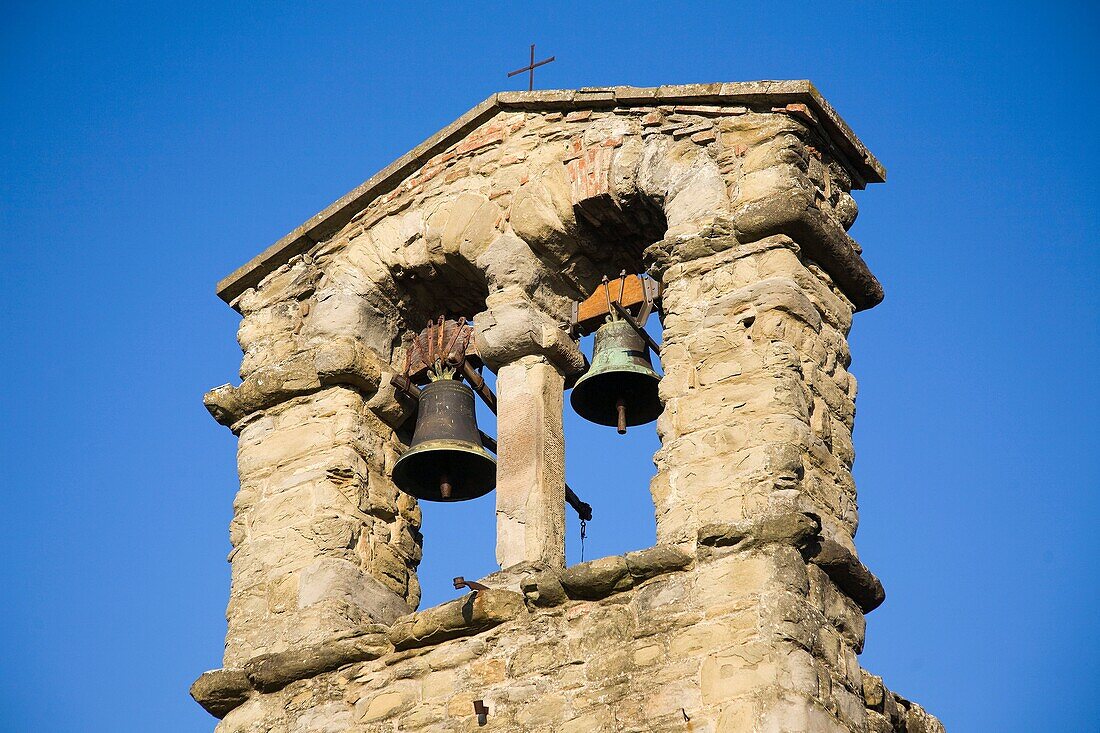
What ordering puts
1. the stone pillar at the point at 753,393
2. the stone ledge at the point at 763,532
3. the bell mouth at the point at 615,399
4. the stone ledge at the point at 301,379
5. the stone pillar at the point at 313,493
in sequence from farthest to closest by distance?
the stone ledge at the point at 301,379 → the bell mouth at the point at 615,399 → the stone pillar at the point at 313,493 → the stone pillar at the point at 753,393 → the stone ledge at the point at 763,532

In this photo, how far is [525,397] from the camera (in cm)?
1012

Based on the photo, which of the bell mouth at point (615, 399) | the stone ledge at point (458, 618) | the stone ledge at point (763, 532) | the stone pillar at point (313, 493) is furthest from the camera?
the bell mouth at point (615, 399)

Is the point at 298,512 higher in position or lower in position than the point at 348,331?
lower

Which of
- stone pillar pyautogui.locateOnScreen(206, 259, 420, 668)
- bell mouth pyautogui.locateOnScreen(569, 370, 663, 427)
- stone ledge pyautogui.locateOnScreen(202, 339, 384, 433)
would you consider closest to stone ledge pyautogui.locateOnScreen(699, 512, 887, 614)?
bell mouth pyautogui.locateOnScreen(569, 370, 663, 427)

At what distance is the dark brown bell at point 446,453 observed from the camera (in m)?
10.3

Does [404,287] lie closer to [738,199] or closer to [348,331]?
[348,331]

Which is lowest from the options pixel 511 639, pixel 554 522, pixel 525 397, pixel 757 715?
pixel 757 715

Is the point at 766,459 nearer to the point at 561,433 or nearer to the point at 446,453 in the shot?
the point at 561,433

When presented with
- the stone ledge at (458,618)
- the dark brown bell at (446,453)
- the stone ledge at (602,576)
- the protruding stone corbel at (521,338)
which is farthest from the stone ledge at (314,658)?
the protruding stone corbel at (521,338)

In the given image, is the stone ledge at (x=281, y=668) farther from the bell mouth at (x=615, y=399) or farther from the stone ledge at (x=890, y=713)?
the stone ledge at (x=890, y=713)

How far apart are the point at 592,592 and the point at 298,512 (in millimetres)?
1982

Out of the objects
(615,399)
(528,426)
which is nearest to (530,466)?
(528,426)

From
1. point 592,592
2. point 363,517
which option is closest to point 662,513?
point 592,592

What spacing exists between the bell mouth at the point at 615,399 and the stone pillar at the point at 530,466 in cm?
14
